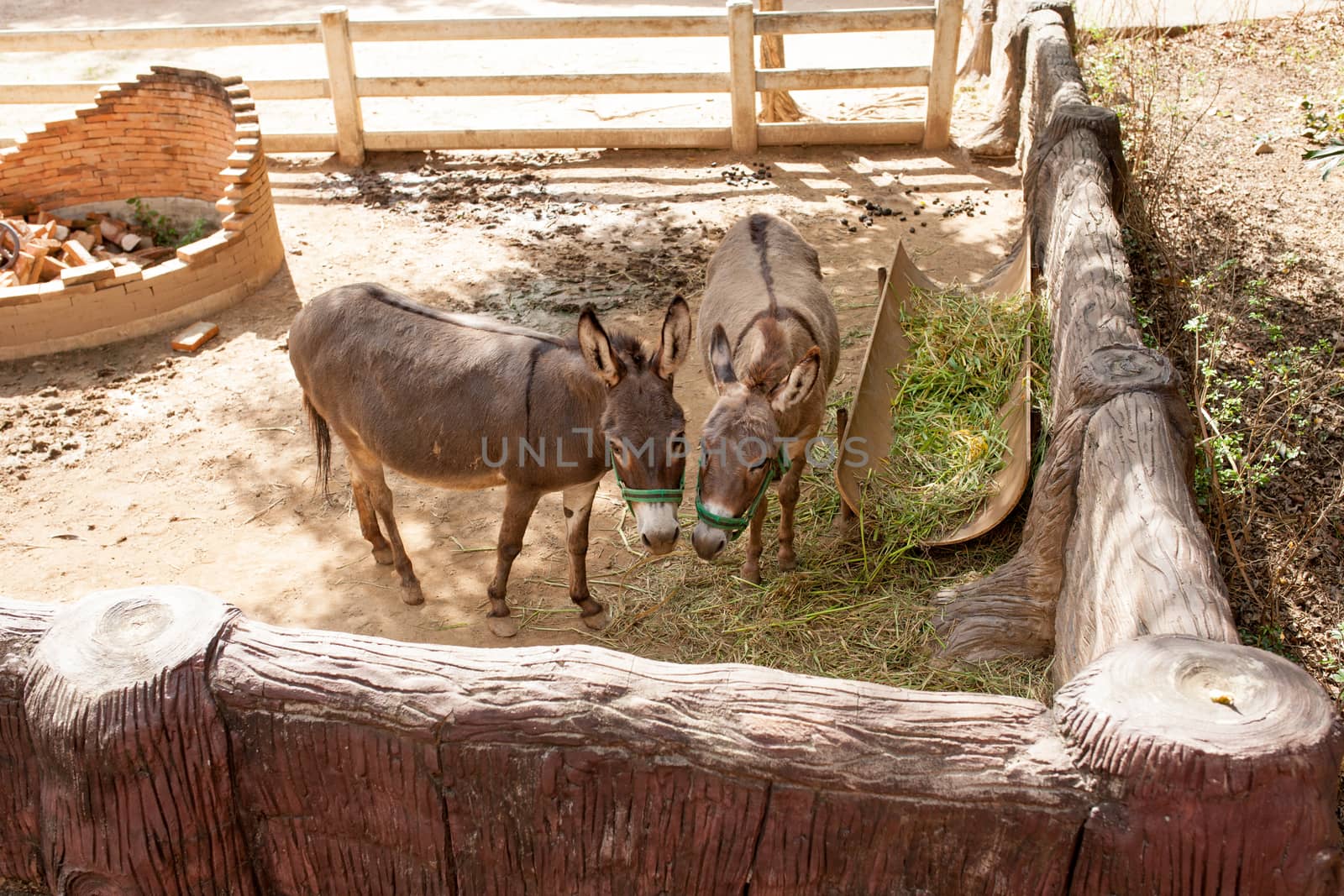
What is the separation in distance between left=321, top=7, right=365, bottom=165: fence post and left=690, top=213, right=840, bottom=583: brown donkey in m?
5.90

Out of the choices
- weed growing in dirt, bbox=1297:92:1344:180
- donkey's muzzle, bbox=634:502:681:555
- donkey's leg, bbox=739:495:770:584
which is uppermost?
weed growing in dirt, bbox=1297:92:1344:180

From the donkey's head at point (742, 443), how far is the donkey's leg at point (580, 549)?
801 millimetres

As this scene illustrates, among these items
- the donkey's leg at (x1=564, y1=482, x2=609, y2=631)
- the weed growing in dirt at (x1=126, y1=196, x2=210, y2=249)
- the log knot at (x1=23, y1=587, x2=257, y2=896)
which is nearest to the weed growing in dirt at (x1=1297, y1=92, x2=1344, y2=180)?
the donkey's leg at (x1=564, y1=482, x2=609, y2=631)

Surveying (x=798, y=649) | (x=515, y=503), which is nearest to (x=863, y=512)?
(x=798, y=649)

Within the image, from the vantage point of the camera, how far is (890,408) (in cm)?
562

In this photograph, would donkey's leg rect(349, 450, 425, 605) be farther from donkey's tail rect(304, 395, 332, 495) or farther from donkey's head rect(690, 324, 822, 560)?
donkey's head rect(690, 324, 822, 560)

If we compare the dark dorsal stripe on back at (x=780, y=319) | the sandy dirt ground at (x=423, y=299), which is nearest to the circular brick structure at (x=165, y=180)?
the sandy dirt ground at (x=423, y=299)

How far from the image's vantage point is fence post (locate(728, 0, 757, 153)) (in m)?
9.70

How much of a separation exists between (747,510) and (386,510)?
192 cm

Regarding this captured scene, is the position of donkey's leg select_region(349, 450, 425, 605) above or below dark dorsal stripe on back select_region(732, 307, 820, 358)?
below

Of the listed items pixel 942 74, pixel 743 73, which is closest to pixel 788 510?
pixel 743 73

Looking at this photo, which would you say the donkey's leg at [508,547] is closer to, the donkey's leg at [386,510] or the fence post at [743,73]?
the donkey's leg at [386,510]

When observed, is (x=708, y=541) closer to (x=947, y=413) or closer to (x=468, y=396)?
(x=468, y=396)

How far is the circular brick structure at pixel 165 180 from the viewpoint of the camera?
735 cm
